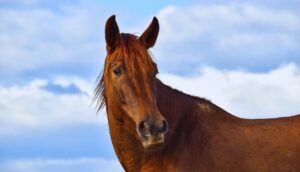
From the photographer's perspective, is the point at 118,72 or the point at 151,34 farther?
the point at 151,34

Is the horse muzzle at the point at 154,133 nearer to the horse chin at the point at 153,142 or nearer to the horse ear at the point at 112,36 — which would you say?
the horse chin at the point at 153,142

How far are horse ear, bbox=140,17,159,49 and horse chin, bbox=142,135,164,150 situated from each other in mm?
1866

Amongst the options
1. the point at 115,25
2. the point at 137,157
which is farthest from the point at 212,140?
the point at 115,25

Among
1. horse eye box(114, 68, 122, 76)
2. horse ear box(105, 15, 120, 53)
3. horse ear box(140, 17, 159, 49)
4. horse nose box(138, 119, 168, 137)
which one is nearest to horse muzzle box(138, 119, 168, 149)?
horse nose box(138, 119, 168, 137)

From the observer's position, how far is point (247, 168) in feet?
36.9

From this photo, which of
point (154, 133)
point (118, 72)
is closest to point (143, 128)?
point (154, 133)

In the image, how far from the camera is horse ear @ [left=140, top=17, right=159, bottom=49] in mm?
11312

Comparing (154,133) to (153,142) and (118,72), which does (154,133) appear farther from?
(118,72)

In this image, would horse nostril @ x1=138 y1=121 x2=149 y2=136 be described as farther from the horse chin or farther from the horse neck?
the horse neck

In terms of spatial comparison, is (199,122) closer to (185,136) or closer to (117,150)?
(185,136)

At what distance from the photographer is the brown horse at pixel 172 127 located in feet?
34.8

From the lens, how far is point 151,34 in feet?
37.3

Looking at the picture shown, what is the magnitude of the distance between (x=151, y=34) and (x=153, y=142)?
213 centimetres

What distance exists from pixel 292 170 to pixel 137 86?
118 inches
